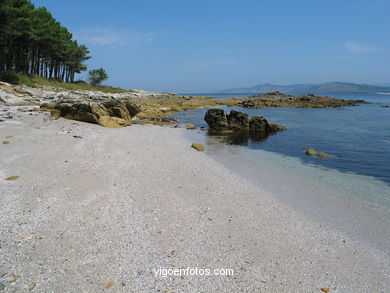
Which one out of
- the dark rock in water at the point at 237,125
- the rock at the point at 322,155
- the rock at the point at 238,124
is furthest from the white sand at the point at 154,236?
the rock at the point at 238,124

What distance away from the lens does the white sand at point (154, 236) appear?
15.0 feet

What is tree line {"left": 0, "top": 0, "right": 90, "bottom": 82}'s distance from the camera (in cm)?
3541

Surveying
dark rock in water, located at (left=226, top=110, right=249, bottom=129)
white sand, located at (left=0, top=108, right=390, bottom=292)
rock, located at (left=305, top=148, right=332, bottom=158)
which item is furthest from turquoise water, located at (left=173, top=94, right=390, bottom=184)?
white sand, located at (left=0, top=108, right=390, bottom=292)

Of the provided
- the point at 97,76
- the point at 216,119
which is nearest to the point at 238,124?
the point at 216,119

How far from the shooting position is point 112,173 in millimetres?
9719

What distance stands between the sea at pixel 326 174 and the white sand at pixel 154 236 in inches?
30.5

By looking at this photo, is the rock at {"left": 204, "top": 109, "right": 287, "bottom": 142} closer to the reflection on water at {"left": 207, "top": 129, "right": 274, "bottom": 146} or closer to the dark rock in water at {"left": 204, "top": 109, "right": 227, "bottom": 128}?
the dark rock in water at {"left": 204, "top": 109, "right": 227, "bottom": 128}

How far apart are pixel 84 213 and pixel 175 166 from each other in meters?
5.16

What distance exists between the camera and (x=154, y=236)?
5875 millimetres

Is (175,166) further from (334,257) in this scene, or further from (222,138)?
(222,138)

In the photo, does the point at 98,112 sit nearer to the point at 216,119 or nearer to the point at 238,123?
the point at 216,119

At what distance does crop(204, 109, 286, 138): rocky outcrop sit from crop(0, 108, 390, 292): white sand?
14.8 m

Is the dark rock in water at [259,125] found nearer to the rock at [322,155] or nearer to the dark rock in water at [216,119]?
the dark rock in water at [216,119]

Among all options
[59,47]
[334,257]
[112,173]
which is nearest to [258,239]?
[334,257]
